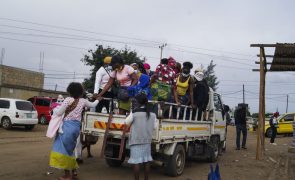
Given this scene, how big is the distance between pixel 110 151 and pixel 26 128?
1467cm

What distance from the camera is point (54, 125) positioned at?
23.0 ft

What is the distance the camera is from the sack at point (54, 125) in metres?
6.97

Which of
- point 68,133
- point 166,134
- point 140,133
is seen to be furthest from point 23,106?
point 140,133

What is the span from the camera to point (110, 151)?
8.16 meters

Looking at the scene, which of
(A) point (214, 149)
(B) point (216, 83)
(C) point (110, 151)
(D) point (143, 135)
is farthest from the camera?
(B) point (216, 83)

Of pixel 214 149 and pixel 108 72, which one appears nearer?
pixel 108 72

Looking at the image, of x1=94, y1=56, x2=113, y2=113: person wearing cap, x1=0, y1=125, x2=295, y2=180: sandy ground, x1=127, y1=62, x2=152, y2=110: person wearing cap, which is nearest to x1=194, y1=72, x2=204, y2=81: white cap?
x1=127, y1=62, x2=152, y2=110: person wearing cap

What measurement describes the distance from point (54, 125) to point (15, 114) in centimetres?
1404

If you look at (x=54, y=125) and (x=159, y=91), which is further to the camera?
(x=159, y=91)

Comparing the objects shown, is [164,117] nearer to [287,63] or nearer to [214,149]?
[214,149]

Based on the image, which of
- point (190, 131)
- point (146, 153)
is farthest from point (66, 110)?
point (190, 131)

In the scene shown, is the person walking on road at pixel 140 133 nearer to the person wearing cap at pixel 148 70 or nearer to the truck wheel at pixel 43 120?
the person wearing cap at pixel 148 70

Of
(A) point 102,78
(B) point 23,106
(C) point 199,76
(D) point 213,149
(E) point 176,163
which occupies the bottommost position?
(E) point 176,163

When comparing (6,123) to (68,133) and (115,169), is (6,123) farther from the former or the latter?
(68,133)
